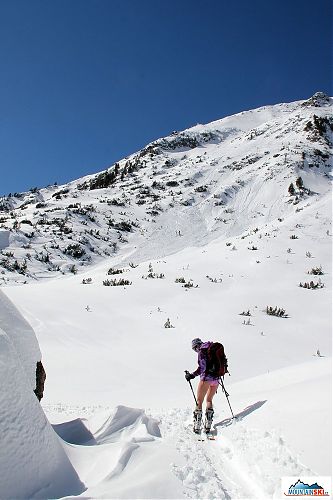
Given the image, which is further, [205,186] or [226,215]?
[205,186]

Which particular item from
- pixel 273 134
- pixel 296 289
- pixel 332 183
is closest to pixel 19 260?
pixel 296 289

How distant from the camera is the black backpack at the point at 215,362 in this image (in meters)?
5.61

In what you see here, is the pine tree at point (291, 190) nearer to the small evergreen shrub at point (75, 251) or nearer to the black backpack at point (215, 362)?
the small evergreen shrub at point (75, 251)

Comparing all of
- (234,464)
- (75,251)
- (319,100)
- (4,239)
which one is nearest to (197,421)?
(234,464)

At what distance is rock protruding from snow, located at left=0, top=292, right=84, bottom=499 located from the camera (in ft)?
8.88

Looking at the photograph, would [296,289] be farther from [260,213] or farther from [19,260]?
[260,213]

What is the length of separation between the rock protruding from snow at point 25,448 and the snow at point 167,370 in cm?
1

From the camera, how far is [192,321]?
987 centimetres

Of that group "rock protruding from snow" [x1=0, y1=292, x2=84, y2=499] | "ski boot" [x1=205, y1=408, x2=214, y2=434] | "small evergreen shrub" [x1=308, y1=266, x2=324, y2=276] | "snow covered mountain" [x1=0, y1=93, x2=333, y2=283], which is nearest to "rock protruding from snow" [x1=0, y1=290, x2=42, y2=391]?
"rock protruding from snow" [x1=0, y1=292, x2=84, y2=499]

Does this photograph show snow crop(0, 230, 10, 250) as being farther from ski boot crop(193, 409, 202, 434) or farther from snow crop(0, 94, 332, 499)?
ski boot crop(193, 409, 202, 434)

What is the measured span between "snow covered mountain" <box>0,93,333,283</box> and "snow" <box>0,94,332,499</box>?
0.46 meters

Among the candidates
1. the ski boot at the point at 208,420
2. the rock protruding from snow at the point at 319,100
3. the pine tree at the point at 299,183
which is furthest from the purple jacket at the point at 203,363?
the rock protruding from snow at the point at 319,100

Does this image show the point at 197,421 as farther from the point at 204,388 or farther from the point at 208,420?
the point at 204,388

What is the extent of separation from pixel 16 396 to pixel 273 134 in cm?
4206
